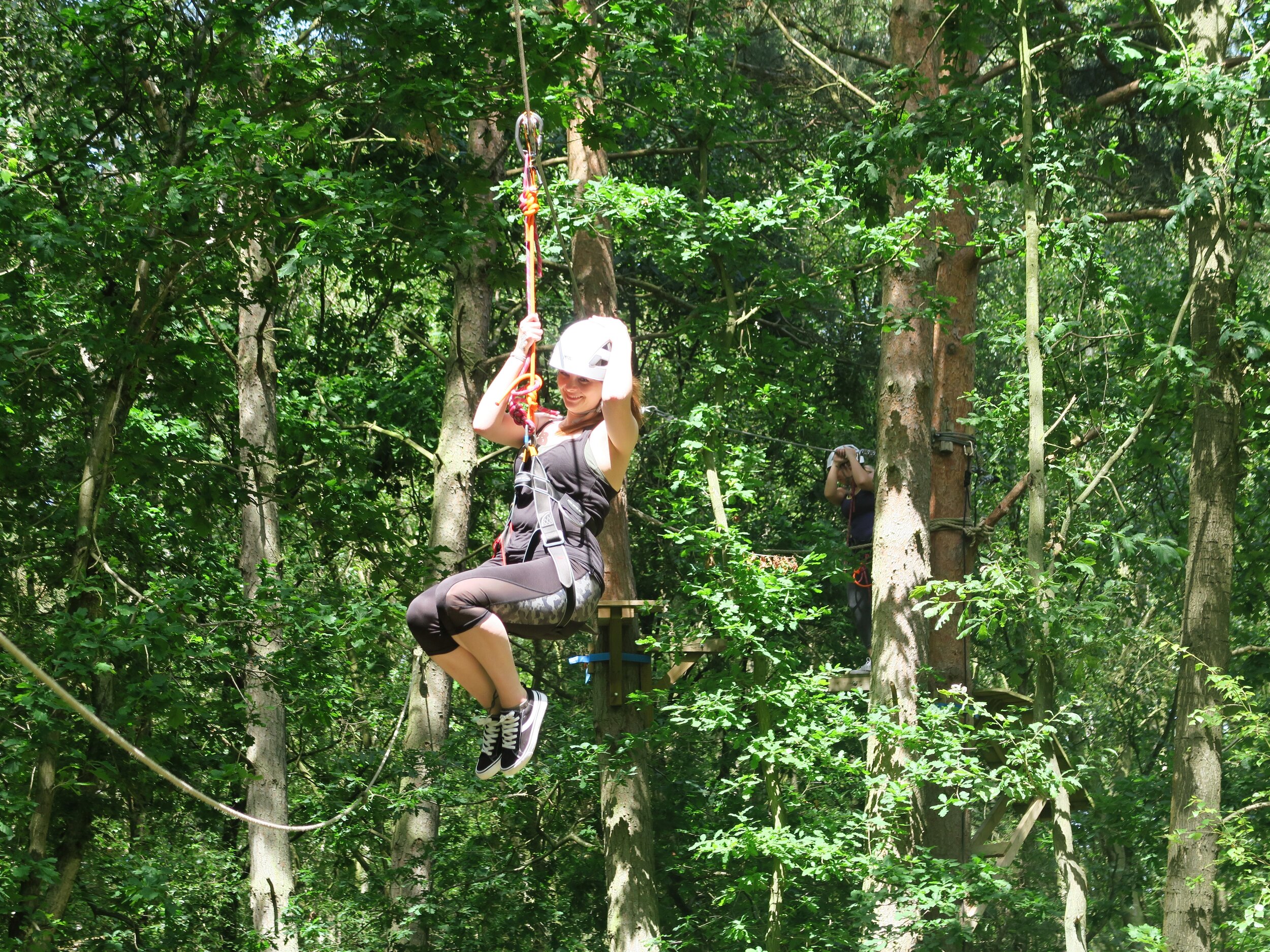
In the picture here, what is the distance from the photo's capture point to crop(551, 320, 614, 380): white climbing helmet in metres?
3.54

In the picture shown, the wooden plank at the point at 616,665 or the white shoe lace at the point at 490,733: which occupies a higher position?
the wooden plank at the point at 616,665

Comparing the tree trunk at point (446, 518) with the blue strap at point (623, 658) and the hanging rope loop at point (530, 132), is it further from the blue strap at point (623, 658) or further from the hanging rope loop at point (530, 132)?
the hanging rope loop at point (530, 132)

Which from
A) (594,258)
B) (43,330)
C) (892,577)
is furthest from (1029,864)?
(43,330)

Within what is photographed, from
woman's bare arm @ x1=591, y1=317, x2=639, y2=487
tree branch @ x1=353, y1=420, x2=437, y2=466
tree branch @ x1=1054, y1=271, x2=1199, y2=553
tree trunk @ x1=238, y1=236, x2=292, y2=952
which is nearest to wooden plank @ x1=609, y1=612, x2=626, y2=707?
tree trunk @ x1=238, y1=236, x2=292, y2=952

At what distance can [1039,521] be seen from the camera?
528 cm

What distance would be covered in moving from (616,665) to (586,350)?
14.9 feet

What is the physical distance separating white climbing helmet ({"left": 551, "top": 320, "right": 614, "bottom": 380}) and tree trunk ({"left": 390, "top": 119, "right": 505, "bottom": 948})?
5.15m

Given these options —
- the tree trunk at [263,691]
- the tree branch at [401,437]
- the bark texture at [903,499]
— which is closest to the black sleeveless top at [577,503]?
the bark texture at [903,499]

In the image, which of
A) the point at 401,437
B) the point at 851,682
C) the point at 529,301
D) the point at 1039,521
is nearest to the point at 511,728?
the point at 529,301

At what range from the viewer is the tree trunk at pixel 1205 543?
20.4 ft

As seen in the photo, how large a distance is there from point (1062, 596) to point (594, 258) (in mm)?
4119

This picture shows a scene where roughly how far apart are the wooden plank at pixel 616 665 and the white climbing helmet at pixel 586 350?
4.24 m

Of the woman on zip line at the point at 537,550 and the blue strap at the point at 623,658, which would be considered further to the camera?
the blue strap at the point at 623,658

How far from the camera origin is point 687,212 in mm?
7770
